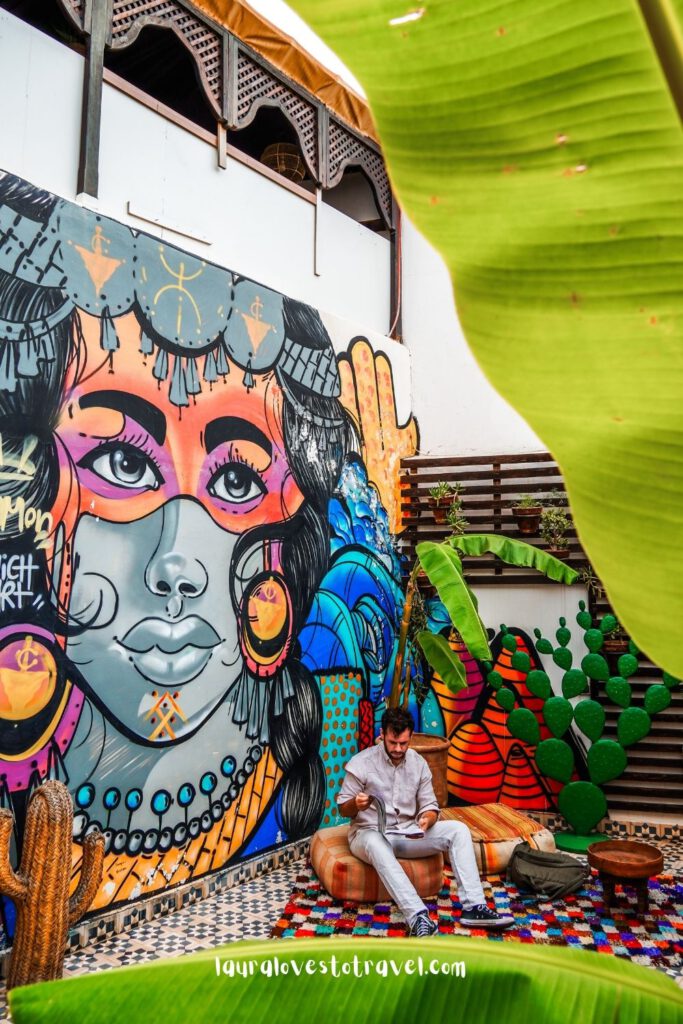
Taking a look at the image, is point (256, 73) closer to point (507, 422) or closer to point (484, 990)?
point (507, 422)

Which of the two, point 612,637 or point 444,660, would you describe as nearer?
point 444,660

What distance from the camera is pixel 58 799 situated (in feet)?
10.1

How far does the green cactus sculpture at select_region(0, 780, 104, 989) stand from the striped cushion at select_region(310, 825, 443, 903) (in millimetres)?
1513

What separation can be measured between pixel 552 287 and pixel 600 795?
204 inches

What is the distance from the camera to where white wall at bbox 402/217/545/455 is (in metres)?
6.21

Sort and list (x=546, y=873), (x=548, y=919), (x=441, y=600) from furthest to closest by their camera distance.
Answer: (x=441, y=600) < (x=546, y=873) < (x=548, y=919)

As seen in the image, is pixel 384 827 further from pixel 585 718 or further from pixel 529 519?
pixel 529 519

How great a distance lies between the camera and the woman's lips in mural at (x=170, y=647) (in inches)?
152

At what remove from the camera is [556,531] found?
5.55m

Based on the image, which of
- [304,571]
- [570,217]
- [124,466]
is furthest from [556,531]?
[570,217]

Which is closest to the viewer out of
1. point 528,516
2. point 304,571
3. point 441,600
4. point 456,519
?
point 441,600

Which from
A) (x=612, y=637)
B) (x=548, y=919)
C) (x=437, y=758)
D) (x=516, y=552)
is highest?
(x=516, y=552)

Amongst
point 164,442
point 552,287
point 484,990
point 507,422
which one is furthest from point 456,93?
point 507,422

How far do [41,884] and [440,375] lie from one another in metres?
4.68
